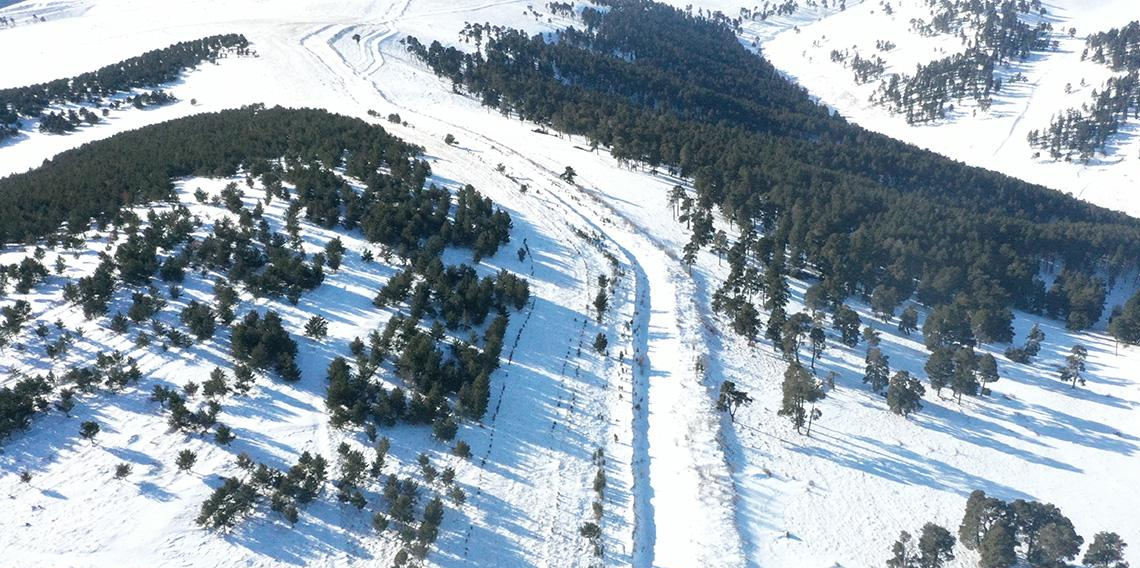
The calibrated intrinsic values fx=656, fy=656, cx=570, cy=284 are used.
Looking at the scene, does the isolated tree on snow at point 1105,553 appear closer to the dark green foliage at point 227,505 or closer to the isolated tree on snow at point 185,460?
the dark green foliage at point 227,505

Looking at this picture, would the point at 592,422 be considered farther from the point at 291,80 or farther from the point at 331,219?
the point at 291,80

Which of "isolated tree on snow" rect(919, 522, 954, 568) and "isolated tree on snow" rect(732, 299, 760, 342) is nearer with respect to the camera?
"isolated tree on snow" rect(919, 522, 954, 568)

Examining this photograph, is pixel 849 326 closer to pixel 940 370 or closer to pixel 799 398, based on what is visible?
pixel 940 370

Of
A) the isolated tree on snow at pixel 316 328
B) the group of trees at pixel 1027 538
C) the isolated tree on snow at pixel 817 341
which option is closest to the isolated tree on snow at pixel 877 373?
the isolated tree on snow at pixel 817 341

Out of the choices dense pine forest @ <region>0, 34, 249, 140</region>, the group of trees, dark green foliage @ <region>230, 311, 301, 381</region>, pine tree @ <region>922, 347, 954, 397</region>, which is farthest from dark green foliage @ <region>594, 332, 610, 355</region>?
dense pine forest @ <region>0, 34, 249, 140</region>

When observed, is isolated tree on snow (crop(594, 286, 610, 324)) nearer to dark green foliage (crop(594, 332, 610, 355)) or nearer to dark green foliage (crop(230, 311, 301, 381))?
dark green foliage (crop(594, 332, 610, 355))

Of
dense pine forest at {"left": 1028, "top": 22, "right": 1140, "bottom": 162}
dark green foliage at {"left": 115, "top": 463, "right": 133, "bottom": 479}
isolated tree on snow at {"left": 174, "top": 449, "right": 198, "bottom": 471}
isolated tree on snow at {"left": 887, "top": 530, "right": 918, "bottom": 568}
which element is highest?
dense pine forest at {"left": 1028, "top": 22, "right": 1140, "bottom": 162}
